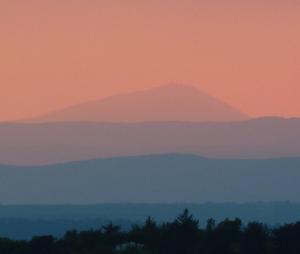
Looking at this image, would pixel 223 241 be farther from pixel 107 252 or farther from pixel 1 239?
pixel 1 239

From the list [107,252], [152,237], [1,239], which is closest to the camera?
[107,252]

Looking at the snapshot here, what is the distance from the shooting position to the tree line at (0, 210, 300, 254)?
104m

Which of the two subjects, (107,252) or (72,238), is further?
(72,238)

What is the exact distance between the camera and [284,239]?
347ft

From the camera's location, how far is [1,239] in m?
118

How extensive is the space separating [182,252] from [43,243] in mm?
7178

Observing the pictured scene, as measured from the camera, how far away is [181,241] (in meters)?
108

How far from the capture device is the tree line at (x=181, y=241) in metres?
104

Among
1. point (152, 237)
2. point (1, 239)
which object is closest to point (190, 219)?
point (152, 237)

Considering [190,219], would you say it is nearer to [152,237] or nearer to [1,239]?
[152,237]

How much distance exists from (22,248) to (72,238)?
3.92m

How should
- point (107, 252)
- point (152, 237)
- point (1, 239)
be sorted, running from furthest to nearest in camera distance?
point (1, 239), point (152, 237), point (107, 252)

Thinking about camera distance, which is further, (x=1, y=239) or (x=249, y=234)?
(x=1, y=239)

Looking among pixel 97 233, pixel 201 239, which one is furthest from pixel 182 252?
pixel 97 233
